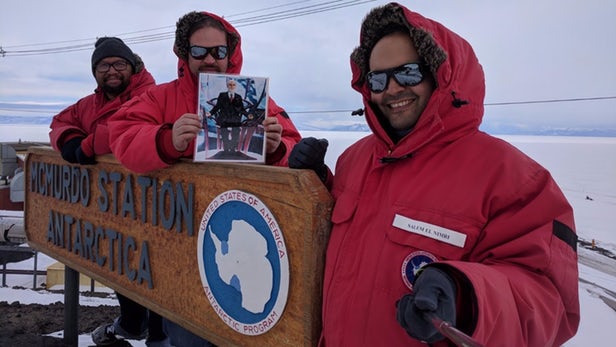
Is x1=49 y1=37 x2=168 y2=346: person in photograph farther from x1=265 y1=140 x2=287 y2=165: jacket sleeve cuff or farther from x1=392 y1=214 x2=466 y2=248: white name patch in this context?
x1=392 y1=214 x2=466 y2=248: white name patch

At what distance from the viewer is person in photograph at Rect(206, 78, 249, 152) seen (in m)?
1.94

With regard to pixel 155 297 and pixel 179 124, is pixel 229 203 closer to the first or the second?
pixel 179 124

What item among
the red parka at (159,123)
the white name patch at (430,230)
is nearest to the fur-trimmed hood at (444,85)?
the white name patch at (430,230)

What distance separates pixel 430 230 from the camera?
1346 mm

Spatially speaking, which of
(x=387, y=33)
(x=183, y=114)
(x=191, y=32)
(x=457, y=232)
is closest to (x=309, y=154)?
(x=387, y=33)

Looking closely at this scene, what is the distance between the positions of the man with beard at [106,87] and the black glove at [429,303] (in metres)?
2.37

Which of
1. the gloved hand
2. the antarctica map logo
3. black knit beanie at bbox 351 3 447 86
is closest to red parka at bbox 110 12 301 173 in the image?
the antarctica map logo

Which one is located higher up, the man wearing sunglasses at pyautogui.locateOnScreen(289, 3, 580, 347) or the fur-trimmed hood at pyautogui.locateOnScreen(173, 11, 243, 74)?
the fur-trimmed hood at pyautogui.locateOnScreen(173, 11, 243, 74)

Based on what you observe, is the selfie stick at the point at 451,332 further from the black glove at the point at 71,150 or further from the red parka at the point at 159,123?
the black glove at the point at 71,150

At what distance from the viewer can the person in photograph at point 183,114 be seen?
2.03m

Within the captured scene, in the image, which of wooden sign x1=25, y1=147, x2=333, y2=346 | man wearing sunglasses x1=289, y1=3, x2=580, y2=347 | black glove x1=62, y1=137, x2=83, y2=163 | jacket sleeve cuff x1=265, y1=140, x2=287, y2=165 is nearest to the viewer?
man wearing sunglasses x1=289, y1=3, x2=580, y2=347

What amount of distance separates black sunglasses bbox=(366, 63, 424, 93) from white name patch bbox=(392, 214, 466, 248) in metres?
0.44

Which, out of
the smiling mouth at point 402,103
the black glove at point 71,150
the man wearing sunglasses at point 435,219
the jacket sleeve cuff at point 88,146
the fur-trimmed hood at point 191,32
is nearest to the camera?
the man wearing sunglasses at point 435,219

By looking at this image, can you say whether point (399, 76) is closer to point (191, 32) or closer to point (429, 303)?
point (429, 303)
